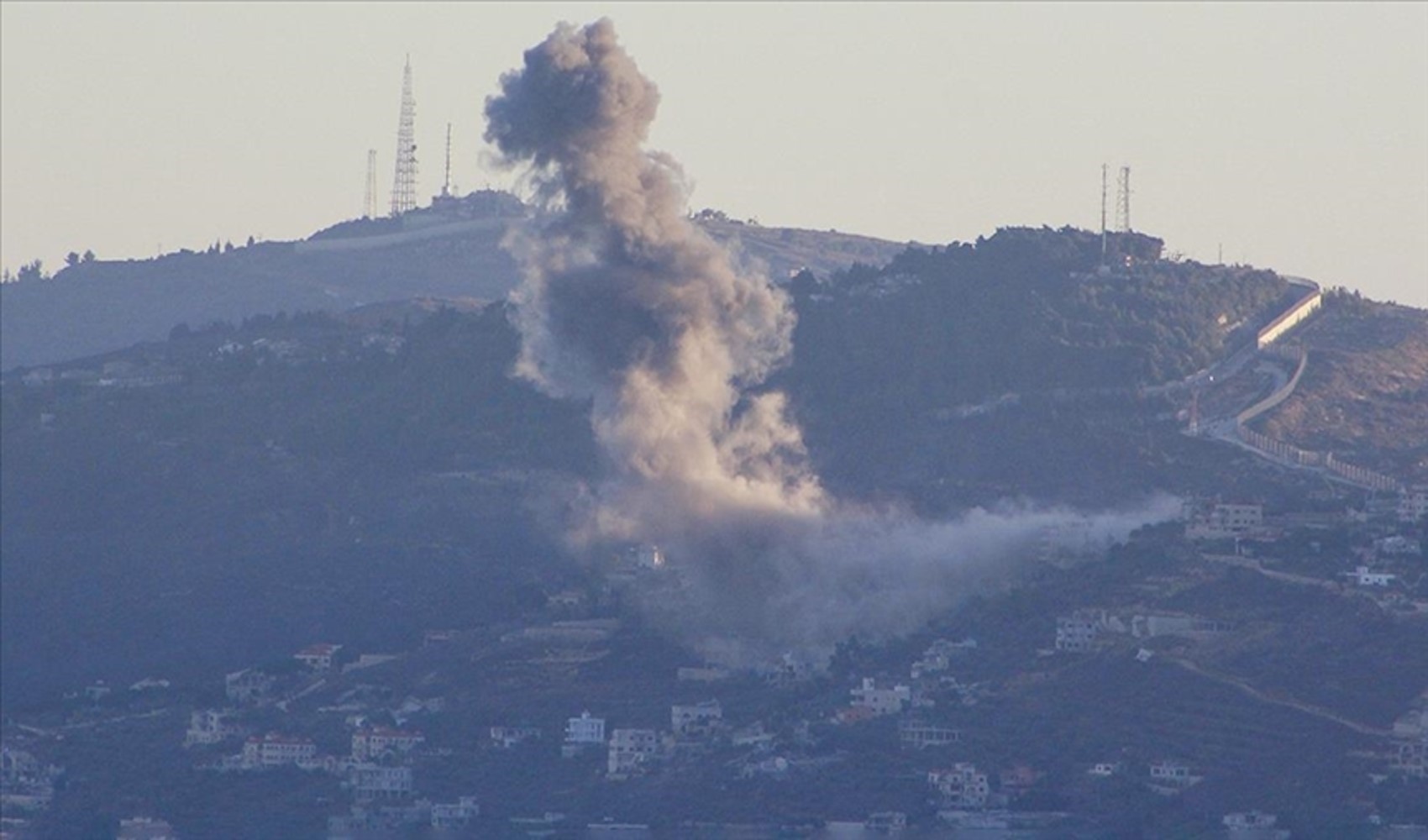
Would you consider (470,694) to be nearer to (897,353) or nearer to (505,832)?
(505,832)

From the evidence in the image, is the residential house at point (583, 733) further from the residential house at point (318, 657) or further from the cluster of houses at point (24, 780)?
the residential house at point (318, 657)

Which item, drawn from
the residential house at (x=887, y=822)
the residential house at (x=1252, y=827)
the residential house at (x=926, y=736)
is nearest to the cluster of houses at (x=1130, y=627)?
the residential house at (x=926, y=736)

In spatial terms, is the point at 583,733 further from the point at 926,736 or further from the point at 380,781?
the point at 926,736

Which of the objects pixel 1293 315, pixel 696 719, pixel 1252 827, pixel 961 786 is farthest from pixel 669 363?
pixel 1293 315

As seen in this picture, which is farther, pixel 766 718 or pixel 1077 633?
pixel 1077 633

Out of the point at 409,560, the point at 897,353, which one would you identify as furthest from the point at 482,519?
the point at 897,353

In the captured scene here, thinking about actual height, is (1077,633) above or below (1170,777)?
above
